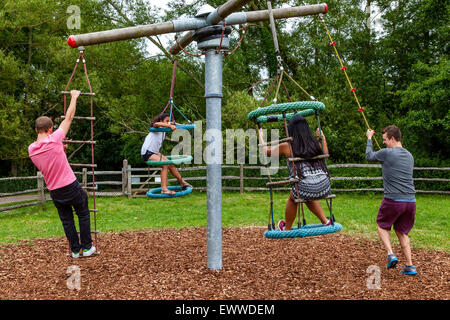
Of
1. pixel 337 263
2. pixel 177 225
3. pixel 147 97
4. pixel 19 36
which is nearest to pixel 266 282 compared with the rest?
pixel 337 263

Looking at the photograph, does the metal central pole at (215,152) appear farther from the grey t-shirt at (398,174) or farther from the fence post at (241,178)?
the fence post at (241,178)

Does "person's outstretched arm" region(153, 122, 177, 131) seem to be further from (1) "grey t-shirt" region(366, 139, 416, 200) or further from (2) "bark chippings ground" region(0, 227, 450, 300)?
(1) "grey t-shirt" region(366, 139, 416, 200)

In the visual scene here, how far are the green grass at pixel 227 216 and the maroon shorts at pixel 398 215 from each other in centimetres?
199

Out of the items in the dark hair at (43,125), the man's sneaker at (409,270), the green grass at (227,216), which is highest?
the dark hair at (43,125)

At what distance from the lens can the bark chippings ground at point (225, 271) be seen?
4.62 m

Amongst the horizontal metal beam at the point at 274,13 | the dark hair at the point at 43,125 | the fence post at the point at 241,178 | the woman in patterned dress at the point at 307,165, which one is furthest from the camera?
the fence post at the point at 241,178

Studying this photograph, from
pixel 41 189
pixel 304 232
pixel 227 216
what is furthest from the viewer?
pixel 41 189

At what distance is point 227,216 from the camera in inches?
428

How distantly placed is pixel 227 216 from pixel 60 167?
6.06 m

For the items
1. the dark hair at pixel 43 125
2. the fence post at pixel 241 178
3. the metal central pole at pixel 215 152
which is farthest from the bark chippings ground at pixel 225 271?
the fence post at pixel 241 178

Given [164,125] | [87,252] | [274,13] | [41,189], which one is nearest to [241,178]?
[41,189]

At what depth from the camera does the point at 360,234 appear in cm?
773

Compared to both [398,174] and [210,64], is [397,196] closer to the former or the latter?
[398,174]

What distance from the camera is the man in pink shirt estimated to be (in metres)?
5.29
